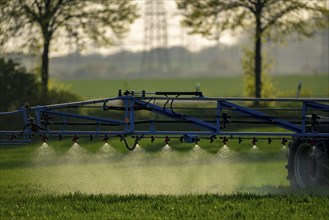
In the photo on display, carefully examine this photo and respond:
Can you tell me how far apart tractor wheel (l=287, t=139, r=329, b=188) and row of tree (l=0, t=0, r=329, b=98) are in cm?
2599

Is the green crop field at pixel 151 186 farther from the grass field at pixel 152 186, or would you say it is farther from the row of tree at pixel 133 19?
the row of tree at pixel 133 19

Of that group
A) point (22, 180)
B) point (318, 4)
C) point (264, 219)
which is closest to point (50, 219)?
point (264, 219)

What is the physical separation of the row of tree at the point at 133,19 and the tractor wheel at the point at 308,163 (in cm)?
2599

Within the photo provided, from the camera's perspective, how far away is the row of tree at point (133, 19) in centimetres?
4288

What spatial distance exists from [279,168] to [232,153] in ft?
11.0

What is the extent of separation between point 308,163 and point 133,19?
1076 inches

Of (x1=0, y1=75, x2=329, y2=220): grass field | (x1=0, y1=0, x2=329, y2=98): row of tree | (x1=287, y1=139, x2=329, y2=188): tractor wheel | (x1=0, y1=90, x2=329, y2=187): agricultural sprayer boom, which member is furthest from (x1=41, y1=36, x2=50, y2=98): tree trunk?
(x1=0, y1=90, x2=329, y2=187): agricultural sprayer boom

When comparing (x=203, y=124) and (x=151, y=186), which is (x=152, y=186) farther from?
(x=203, y=124)

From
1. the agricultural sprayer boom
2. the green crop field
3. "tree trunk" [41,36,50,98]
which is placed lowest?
the green crop field

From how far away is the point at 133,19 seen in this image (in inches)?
1734

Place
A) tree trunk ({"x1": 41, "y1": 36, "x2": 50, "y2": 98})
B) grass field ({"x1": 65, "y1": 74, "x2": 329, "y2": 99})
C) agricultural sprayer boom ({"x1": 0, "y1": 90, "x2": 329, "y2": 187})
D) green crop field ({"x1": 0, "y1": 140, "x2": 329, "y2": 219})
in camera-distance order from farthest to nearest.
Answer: grass field ({"x1": 65, "y1": 74, "x2": 329, "y2": 99})
tree trunk ({"x1": 41, "y1": 36, "x2": 50, "y2": 98})
agricultural sprayer boom ({"x1": 0, "y1": 90, "x2": 329, "y2": 187})
green crop field ({"x1": 0, "y1": 140, "x2": 329, "y2": 219})

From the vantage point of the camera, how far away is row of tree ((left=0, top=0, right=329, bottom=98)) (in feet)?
141

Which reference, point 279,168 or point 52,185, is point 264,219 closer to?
point 52,185

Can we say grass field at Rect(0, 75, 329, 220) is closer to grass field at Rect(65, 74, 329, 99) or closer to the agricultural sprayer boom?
the agricultural sprayer boom
